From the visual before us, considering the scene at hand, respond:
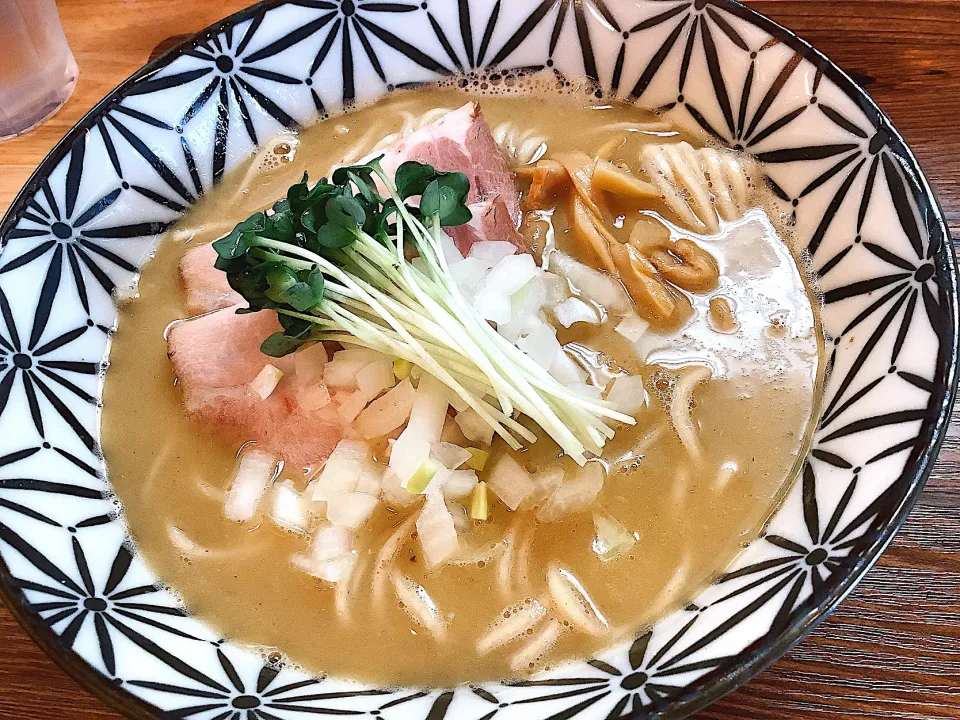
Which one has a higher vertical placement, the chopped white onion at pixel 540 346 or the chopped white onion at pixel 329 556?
the chopped white onion at pixel 540 346

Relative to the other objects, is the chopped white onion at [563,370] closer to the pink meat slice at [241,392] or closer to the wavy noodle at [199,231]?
the pink meat slice at [241,392]

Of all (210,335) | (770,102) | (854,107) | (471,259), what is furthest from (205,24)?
(854,107)

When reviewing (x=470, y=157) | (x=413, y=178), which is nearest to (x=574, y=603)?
(x=413, y=178)

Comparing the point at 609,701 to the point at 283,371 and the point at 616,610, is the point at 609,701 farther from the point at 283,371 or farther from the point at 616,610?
the point at 283,371

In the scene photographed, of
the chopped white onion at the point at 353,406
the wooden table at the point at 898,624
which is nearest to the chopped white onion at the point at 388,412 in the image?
the chopped white onion at the point at 353,406

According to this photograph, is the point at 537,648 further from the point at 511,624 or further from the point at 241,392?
the point at 241,392

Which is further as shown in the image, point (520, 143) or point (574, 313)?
point (520, 143)
